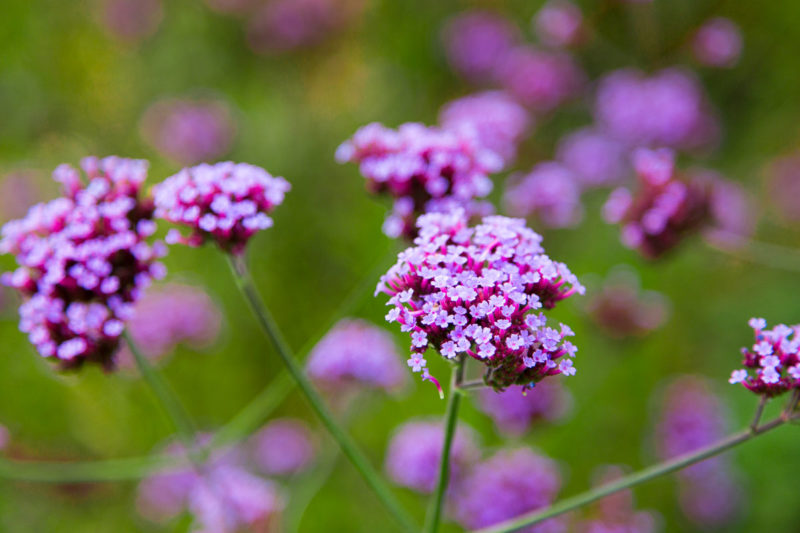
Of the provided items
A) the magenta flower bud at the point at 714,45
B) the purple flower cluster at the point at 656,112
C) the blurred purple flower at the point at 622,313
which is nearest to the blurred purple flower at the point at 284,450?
the blurred purple flower at the point at 622,313

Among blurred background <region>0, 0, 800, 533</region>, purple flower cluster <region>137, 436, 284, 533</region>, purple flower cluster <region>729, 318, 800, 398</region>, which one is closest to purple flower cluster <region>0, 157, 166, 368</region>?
purple flower cluster <region>137, 436, 284, 533</region>

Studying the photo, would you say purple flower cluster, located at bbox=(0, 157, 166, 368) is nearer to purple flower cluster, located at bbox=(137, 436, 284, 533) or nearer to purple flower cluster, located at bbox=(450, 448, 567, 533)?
purple flower cluster, located at bbox=(137, 436, 284, 533)

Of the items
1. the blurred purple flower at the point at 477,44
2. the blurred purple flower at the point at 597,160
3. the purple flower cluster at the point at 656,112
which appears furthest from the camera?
the blurred purple flower at the point at 477,44

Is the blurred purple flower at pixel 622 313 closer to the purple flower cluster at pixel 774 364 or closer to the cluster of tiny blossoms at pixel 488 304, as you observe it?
the purple flower cluster at pixel 774 364

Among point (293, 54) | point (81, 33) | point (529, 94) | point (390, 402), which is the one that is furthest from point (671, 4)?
point (81, 33)

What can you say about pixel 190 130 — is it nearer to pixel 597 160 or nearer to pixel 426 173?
pixel 597 160

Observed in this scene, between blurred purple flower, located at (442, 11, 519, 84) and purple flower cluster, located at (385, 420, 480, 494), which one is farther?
blurred purple flower, located at (442, 11, 519, 84)

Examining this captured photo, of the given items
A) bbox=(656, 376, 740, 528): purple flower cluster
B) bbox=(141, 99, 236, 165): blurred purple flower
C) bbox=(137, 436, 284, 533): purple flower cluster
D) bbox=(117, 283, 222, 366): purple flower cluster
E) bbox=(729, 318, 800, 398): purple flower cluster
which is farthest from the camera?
bbox=(141, 99, 236, 165): blurred purple flower
